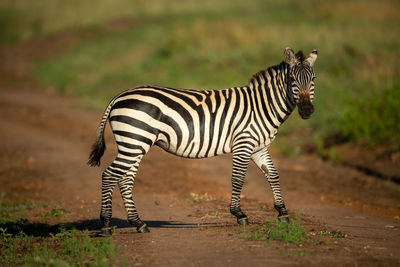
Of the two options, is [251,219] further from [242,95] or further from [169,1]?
[169,1]

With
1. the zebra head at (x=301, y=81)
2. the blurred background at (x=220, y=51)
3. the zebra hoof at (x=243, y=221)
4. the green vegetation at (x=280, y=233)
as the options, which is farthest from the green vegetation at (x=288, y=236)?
the blurred background at (x=220, y=51)

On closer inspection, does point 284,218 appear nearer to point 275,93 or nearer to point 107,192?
point 275,93

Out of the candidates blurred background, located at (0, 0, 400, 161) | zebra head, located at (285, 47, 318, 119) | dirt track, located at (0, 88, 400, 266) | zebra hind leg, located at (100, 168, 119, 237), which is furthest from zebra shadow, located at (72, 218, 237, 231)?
blurred background, located at (0, 0, 400, 161)

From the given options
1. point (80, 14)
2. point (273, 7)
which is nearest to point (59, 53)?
point (80, 14)

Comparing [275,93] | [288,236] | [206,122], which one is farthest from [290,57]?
[288,236]

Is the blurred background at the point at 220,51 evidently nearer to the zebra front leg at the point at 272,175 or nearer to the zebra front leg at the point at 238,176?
the zebra front leg at the point at 272,175

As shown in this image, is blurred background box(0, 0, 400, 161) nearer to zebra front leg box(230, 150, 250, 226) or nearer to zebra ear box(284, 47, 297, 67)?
zebra ear box(284, 47, 297, 67)

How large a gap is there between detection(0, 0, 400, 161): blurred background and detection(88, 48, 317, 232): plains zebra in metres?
5.43

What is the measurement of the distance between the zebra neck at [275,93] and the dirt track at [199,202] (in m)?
1.43

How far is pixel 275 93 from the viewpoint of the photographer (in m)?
6.89

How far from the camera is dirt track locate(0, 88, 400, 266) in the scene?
555 cm

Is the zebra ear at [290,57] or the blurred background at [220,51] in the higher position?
the blurred background at [220,51]

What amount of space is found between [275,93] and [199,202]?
7.81 feet

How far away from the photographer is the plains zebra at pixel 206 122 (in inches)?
247
